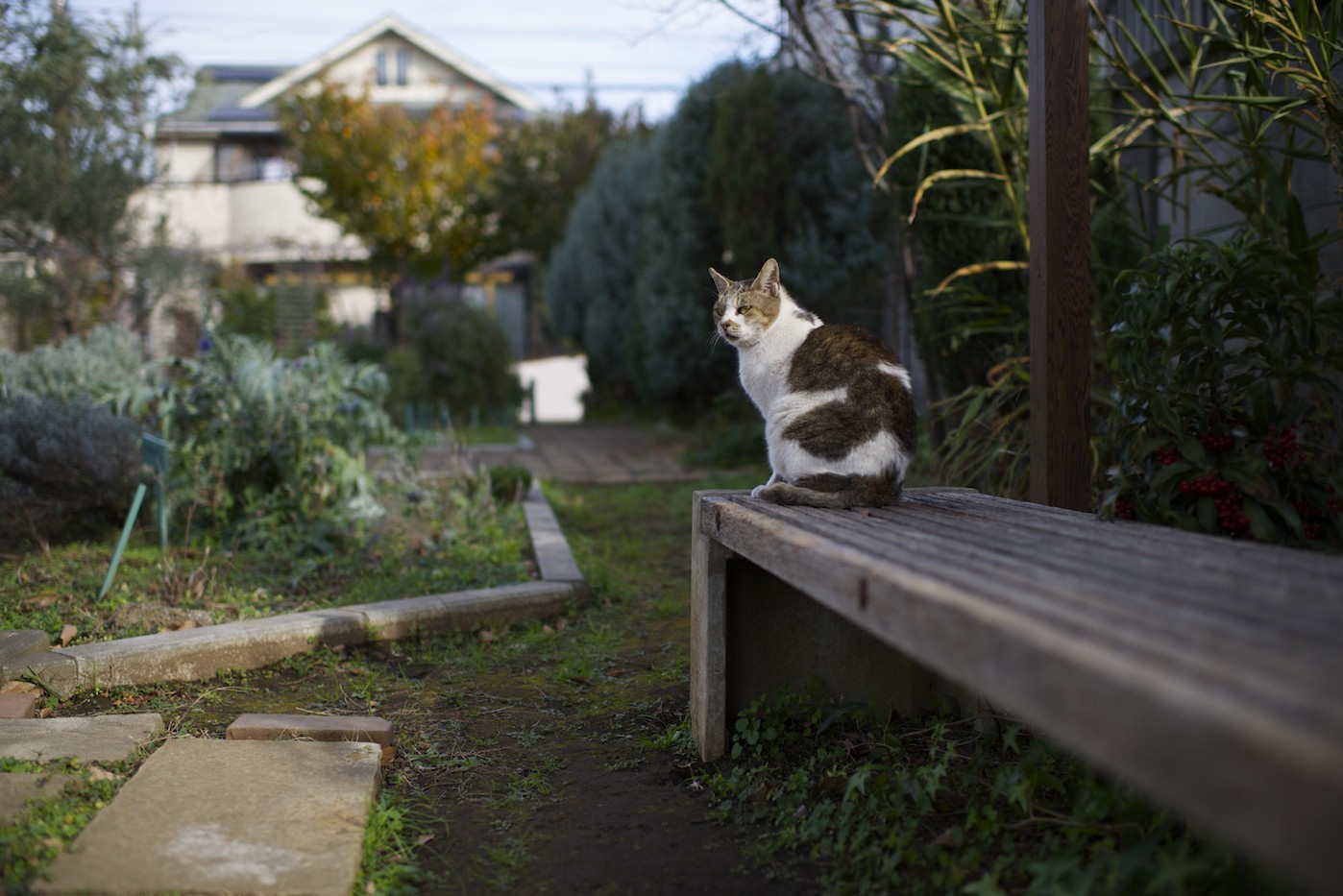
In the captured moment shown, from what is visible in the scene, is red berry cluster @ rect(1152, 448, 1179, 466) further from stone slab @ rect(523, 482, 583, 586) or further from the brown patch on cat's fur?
stone slab @ rect(523, 482, 583, 586)

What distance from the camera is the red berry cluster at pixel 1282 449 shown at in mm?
2352

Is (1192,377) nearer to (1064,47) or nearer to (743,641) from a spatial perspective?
(1064,47)

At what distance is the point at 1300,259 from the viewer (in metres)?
2.66

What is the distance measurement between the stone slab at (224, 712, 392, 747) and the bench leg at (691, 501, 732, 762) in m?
0.77

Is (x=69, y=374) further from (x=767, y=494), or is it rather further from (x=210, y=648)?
(x=767, y=494)

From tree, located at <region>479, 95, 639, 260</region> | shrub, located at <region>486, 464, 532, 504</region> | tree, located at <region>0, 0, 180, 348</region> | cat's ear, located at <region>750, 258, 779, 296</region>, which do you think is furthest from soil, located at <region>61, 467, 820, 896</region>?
tree, located at <region>479, 95, 639, 260</region>

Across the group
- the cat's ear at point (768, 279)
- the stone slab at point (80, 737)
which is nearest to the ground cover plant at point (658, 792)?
the stone slab at point (80, 737)

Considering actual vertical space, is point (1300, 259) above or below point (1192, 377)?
above

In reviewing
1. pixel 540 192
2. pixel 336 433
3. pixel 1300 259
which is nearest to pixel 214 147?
pixel 540 192

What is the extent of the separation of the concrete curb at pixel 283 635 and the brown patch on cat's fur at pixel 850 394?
1544 millimetres

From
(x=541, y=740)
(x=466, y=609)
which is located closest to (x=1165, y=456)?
(x=541, y=740)

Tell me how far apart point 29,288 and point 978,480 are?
6.83 m

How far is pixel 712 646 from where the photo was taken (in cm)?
244

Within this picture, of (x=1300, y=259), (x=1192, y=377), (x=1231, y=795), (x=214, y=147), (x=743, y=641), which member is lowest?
(x=743, y=641)
